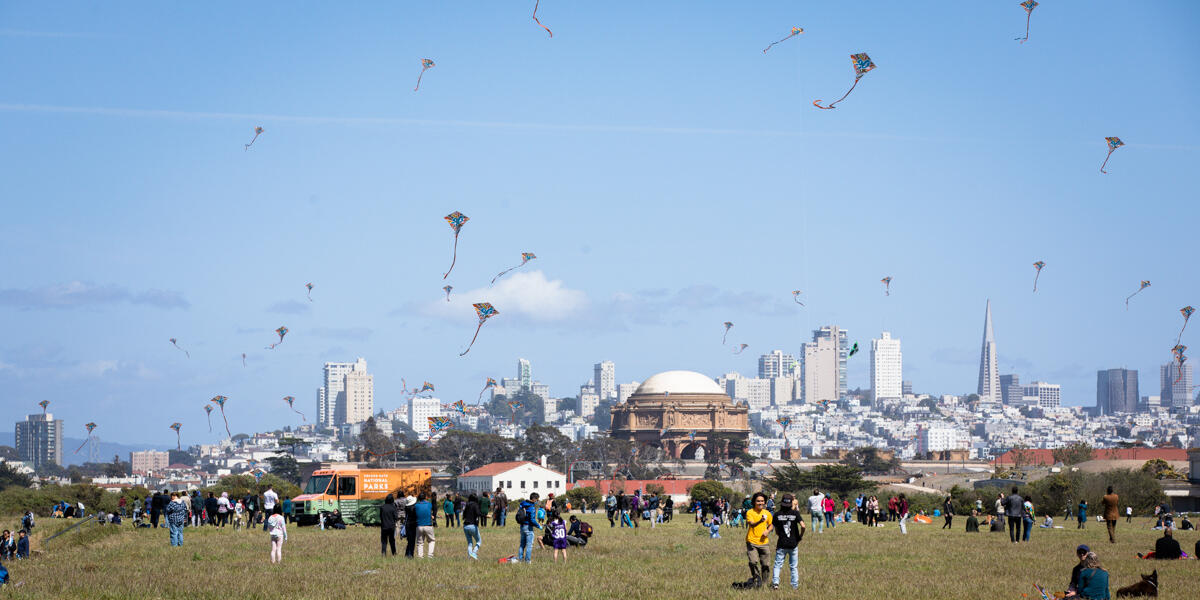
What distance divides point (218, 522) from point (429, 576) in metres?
19.9

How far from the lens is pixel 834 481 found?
82312 mm

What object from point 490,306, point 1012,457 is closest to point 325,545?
point 490,306

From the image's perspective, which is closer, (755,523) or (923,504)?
(755,523)

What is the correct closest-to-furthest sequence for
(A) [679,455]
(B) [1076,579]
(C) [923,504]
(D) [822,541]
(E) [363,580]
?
(B) [1076,579] → (E) [363,580] → (D) [822,541] → (C) [923,504] → (A) [679,455]

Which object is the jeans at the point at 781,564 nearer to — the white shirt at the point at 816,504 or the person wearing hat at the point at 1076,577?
the person wearing hat at the point at 1076,577

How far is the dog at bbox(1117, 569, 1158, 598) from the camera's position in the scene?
16891 mm

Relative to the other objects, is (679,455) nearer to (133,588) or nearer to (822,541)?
(822,541)

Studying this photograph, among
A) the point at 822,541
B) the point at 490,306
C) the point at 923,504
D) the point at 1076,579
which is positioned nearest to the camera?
the point at 1076,579

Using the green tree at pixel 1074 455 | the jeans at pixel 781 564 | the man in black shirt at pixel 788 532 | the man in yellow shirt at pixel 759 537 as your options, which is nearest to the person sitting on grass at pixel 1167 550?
the jeans at pixel 781 564

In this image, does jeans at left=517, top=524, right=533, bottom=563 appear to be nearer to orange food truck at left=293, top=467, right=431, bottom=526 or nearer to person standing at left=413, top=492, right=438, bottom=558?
person standing at left=413, top=492, right=438, bottom=558

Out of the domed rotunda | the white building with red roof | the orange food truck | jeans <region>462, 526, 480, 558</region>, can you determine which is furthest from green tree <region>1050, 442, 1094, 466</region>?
jeans <region>462, 526, 480, 558</region>

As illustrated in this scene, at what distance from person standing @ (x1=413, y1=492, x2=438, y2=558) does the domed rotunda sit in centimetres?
13874

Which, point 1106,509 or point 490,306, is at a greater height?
point 490,306

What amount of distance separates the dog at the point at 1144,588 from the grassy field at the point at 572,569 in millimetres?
217
